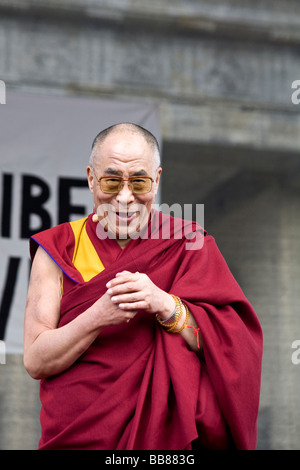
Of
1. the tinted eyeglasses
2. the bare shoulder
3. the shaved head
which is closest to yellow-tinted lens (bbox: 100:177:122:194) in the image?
the tinted eyeglasses

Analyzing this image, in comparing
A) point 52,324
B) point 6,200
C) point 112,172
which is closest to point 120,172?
point 112,172

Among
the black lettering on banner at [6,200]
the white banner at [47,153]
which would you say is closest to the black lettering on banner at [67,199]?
the white banner at [47,153]

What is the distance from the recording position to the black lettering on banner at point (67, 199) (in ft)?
14.1

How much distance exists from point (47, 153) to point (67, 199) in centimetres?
31

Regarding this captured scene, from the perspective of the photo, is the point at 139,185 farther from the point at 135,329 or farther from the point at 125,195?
the point at 135,329

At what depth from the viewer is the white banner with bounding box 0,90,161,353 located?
4.30 metres

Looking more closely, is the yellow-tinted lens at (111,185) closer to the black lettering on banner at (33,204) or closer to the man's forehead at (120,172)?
the man's forehead at (120,172)

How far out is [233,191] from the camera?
18.9ft

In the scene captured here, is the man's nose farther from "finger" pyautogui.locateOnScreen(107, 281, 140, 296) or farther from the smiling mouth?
"finger" pyautogui.locateOnScreen(107, 281, 140, 296)

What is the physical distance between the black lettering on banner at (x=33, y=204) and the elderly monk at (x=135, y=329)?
2320 mm

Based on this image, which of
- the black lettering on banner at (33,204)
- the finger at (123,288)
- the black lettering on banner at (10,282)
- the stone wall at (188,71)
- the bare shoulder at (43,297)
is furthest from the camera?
the stone wall at (188,71)

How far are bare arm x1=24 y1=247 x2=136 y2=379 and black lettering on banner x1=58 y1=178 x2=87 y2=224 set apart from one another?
2373mm

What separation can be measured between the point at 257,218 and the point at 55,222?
196 cm

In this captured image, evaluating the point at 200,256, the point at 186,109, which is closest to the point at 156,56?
the point at 186,109
